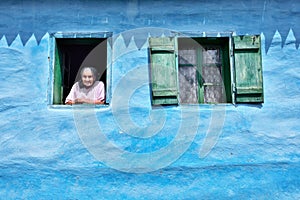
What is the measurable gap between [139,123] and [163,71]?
70 cm

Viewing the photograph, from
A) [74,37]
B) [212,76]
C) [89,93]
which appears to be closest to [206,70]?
[212,76]

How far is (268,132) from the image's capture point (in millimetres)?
5230

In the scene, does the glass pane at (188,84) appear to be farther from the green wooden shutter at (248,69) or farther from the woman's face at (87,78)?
the woman's face at (87,78)

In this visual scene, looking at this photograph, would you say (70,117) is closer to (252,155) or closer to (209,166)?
(209,166)

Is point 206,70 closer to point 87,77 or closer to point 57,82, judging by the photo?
point 87,77

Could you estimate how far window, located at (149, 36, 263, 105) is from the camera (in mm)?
5273

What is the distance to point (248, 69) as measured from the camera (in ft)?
17.5

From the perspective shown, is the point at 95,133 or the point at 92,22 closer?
the point at 95,133

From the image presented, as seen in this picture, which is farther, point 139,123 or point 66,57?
point 66,57

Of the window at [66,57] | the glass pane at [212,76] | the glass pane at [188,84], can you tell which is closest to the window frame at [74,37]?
the window at [66,57]

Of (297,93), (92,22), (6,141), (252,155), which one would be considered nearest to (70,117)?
(6,141)

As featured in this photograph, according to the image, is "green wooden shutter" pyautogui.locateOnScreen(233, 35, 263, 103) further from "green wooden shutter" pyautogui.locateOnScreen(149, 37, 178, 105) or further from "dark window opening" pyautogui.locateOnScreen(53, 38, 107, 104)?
"dark window opening" pyautogui.locateOnScreen(53, 38, 107, 104)

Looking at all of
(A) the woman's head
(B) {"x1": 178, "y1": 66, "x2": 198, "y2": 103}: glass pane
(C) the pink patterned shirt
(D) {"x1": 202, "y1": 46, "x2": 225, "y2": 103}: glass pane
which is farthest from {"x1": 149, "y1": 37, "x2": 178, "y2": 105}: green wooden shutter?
(A) the woman's head

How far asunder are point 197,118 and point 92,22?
1823 mm
